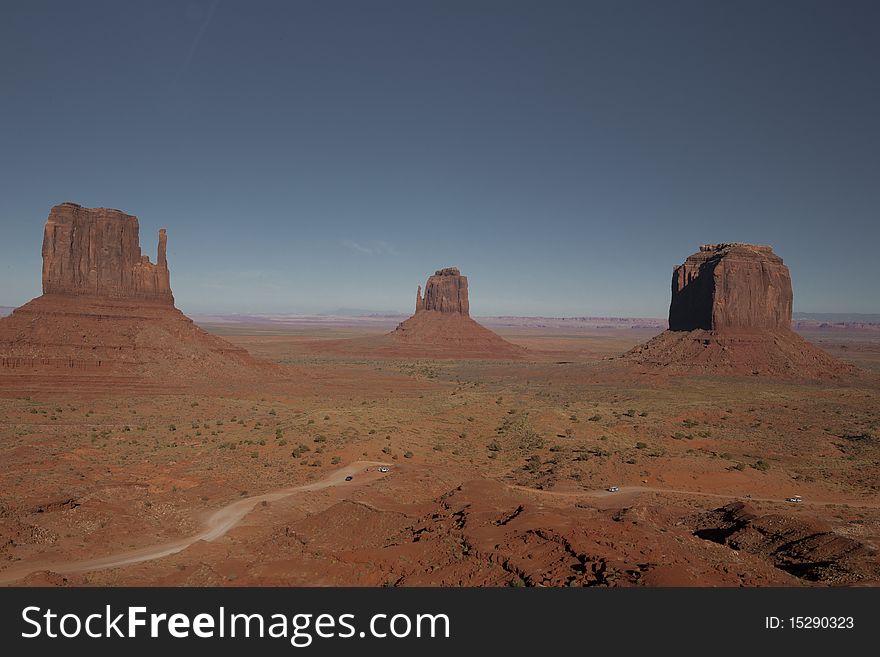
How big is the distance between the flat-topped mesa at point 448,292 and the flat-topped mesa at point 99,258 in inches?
3820

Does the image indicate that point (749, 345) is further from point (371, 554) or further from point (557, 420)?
point (371, 554)

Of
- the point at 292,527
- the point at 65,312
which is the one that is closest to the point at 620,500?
the point at 292,527

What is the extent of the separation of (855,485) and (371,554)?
27.5 m

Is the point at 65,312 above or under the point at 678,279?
under

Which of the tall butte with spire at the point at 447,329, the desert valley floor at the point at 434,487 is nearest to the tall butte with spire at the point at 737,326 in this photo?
the desert valley floor at the point at 434,487

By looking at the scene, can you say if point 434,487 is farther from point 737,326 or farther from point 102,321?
point 737,326

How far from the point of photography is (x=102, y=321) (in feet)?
206

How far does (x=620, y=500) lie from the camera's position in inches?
1022

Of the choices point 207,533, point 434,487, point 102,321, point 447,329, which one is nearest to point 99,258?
point 102,321

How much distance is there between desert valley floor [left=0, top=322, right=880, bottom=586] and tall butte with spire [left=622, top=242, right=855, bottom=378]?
16881 mm

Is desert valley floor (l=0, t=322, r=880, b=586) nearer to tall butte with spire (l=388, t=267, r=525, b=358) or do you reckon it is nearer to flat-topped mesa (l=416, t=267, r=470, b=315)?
tall butte with spire (l=388, t=267, r=525, b=358)

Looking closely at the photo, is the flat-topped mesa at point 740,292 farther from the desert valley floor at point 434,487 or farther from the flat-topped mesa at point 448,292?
the flat-topped mesa at point 448,292

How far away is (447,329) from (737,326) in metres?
80.3

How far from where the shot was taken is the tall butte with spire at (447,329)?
137 m
